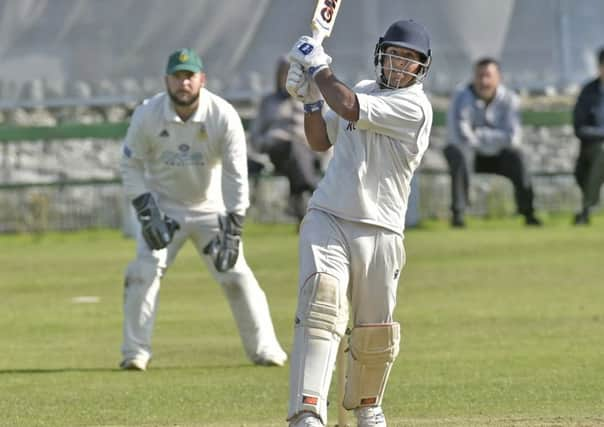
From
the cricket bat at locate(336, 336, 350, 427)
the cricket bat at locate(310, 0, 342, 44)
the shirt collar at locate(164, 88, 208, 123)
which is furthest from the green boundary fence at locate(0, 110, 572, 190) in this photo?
the cricket bat at locate(310, 0, 342, 44)

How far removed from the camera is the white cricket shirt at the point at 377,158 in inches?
318

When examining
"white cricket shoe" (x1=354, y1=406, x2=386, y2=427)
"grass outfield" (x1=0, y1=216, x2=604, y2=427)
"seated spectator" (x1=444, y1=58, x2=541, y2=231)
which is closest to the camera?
"white cricket shoe" (x1=354, y1=406, x2=386, y2=427)

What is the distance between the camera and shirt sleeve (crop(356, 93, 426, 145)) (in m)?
7.93

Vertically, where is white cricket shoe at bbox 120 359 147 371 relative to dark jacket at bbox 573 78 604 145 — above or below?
below

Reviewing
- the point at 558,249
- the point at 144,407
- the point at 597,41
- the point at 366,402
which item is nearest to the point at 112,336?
the point at 144,407

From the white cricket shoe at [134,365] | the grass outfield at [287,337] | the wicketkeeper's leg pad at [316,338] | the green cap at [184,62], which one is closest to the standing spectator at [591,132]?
the grass outfield at [287,337]

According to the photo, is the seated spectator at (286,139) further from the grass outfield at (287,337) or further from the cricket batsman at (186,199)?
the cricket batsman at (186,199)

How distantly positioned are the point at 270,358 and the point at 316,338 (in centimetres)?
352

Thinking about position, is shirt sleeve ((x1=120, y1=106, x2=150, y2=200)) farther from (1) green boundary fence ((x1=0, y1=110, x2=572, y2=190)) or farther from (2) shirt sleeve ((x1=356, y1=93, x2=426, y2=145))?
(1) green boundary fence ((x1=0, y1=110, x2=572, y2=190))

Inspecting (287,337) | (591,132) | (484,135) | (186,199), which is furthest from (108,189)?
(186,199)

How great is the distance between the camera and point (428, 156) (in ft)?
75.9

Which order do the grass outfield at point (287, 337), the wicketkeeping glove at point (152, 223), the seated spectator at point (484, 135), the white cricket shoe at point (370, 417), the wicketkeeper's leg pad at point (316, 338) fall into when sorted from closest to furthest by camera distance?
the wicketkeeper's leg pad at point (316, 338) → the white cricket shoe at point (370, 417) → the grass outfield at point (287, 337) → the wicketkeeping glove at point (152, 223) → the seated spectator at point (484, 135)

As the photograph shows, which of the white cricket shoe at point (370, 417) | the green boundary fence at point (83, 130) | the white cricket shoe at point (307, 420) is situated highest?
the green boundary fence at point (83, 130)

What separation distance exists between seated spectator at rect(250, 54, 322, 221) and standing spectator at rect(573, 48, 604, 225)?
291cm
